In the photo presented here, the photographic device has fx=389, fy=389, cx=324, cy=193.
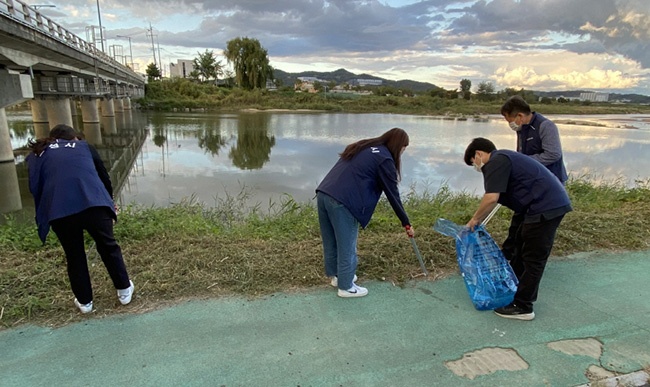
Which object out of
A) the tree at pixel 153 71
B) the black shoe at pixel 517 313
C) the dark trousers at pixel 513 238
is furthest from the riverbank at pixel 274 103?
the black shoe at pixel 517 313

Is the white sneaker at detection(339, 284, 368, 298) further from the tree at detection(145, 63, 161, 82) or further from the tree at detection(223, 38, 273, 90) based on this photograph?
the tree at detection(145, 63, 161, 82)

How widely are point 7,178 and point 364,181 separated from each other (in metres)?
12.6

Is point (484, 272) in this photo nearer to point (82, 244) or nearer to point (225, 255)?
point (225, 255)

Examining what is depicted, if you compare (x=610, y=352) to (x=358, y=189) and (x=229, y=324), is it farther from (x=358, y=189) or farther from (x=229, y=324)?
(x=229, y=324)

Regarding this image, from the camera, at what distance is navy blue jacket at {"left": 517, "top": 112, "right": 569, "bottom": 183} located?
3.27 metres

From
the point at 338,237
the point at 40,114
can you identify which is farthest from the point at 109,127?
the point at 338,237

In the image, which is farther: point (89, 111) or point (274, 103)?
point (274, 103)

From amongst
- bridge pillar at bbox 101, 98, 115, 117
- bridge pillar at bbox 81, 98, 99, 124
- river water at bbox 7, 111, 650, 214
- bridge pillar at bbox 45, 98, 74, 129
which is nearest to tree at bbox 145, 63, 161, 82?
bridge pillar at bbox 101, 98, 115, 117

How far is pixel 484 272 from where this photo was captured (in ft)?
9.14

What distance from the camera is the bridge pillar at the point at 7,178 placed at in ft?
29.0

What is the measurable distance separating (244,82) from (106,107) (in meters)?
21.7

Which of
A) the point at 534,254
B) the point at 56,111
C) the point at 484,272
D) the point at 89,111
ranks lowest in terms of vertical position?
the point at 484,272

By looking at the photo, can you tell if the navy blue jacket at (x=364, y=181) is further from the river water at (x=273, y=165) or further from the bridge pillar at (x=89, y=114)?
the bridge pillar at (x=89, y=114)

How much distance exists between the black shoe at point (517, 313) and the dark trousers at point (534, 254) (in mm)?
Result: 27
